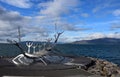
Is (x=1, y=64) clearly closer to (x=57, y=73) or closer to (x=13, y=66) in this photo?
(x=13, y=66)

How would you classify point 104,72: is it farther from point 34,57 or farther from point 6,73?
point 6,73

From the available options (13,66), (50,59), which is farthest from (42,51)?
(13,66)

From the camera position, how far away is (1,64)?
1216 inches

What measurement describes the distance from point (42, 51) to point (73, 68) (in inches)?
174

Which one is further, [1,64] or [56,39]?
[56,39]

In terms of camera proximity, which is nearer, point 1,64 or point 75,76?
point 75,76

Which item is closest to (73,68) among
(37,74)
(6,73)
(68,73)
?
(68,73)

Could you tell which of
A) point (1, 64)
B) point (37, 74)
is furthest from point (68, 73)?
point (1, 64)

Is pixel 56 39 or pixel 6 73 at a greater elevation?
pixel 56 39

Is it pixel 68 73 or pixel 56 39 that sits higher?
pixel 56 39

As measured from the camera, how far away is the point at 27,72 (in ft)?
90.4

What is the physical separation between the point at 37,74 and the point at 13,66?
397cm

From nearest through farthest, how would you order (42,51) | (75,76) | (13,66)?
(75,76)
(13,66)
(42,51)

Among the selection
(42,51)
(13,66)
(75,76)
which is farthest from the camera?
(42,51)
